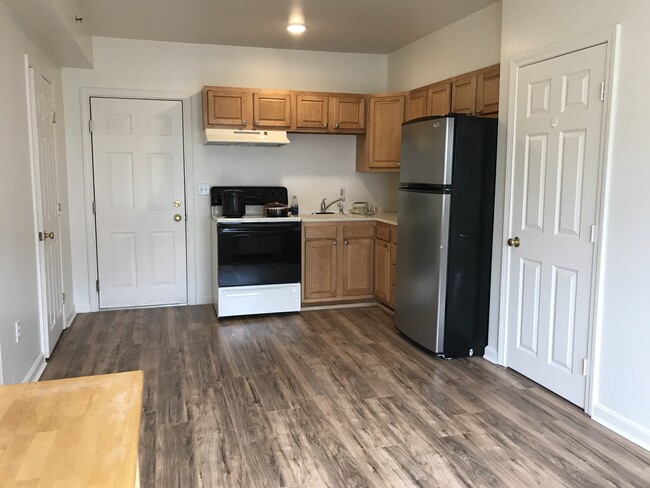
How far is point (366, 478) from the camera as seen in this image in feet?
7.41

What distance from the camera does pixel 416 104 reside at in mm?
4730

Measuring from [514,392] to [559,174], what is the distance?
1345 mm

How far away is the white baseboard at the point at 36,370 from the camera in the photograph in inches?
124

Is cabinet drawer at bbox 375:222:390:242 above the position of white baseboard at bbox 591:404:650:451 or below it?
above

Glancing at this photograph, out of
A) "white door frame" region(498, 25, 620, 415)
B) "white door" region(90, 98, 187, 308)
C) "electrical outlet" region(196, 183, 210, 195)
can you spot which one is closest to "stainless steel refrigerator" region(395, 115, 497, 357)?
"white door frame" region(498, 25, 620, 415)

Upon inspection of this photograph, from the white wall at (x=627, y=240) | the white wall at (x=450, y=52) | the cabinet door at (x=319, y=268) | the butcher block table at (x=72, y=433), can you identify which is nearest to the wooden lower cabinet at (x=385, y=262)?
the cabinet door at (x=319, y=268)

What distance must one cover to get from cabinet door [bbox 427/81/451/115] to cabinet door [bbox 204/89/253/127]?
167cm

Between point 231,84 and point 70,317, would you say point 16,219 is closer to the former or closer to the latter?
point 70,317

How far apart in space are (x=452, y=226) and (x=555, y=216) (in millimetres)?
715

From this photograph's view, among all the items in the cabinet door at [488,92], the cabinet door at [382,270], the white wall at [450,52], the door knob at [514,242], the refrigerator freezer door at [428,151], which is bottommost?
the cabinet door at [382,270]

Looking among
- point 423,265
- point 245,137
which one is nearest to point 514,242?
point 423,265

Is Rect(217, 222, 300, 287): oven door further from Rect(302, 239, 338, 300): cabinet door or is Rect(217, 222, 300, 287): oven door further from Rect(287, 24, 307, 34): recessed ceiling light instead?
Rect(287, 24, 307, 34): recessed ceiling light

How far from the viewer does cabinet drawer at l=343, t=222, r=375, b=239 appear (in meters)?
5.02

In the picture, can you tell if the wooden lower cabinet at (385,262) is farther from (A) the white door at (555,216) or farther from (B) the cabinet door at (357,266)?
(A) the white door at (555,216)
